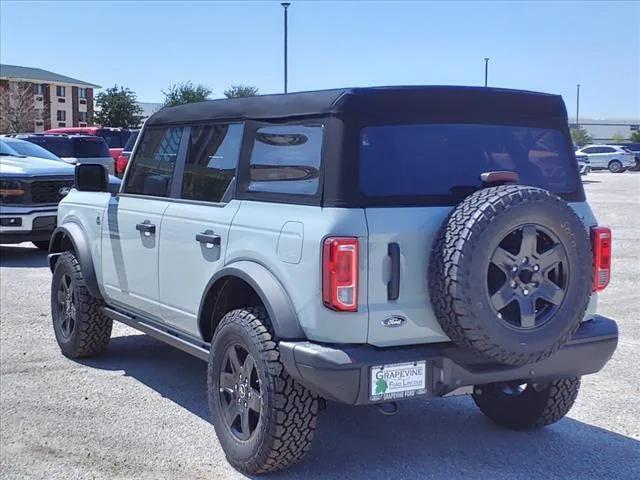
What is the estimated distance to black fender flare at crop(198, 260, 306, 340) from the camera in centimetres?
388

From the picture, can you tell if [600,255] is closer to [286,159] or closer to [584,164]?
[286,159]

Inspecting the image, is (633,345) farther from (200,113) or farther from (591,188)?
(591,188)

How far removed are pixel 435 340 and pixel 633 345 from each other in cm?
381

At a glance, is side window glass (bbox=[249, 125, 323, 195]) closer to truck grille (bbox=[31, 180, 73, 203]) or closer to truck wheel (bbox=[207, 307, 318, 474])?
truck wheel (bbox=[207, 307, 318, 474])

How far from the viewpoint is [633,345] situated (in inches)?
277

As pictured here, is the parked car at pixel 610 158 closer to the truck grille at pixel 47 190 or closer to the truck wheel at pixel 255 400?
the truck grille at pixel 47 190

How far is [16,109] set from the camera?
6431cm

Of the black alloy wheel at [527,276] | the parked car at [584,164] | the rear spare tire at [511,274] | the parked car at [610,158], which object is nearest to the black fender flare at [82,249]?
the rear spare tire at [511,274]

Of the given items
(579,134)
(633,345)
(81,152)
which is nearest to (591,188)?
(81,152)

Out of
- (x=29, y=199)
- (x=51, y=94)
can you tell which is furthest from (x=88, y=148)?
(x=51, y=94)

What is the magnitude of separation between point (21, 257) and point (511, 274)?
10297 millimetres

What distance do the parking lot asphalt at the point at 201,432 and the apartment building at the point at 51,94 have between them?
64.1 metres

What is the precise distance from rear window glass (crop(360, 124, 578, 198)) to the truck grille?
928cm

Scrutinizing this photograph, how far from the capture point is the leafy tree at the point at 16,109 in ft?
207
